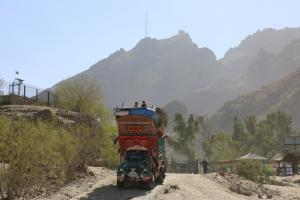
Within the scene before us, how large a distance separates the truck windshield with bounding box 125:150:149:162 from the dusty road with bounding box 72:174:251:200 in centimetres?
176

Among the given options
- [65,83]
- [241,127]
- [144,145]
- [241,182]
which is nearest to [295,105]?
[241,127]

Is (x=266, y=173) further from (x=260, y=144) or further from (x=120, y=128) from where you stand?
(x=260, y=144)

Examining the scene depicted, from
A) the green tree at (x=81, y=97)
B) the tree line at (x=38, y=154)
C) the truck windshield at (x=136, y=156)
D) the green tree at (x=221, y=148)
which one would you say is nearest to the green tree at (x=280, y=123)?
the green tree at (x=221, y=148)

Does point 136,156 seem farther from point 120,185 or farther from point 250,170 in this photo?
point 250,170

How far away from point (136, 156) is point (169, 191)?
275cm

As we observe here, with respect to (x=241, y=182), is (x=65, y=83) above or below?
above

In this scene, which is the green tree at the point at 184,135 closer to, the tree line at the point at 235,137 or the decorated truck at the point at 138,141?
the tree line at the point at 235,137

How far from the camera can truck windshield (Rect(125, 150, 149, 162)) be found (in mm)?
28078

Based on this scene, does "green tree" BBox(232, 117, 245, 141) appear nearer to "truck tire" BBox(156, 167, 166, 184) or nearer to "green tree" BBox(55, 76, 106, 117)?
"green tree" BBox(55, 76, 106, 117)

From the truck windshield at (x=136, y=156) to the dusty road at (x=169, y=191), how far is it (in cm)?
176

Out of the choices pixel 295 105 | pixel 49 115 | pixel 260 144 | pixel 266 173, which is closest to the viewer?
pixel 49 115

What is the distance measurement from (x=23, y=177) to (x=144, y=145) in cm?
828

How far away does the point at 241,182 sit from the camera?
124ft

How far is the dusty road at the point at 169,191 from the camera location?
25800mm
